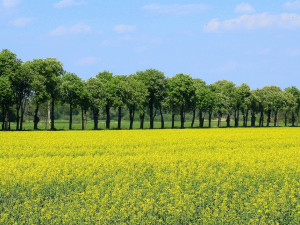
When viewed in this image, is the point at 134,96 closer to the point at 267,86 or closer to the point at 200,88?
the point at 200,88

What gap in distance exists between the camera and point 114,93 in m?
86.1

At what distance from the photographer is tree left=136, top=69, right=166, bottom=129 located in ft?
319

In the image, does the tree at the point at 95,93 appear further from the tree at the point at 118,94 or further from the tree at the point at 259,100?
the tree at the point at 259,100

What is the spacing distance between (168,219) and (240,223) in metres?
2.07

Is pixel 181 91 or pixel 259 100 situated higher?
pixel 181 91

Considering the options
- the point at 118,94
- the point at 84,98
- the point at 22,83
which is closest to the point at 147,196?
the point at 22,83

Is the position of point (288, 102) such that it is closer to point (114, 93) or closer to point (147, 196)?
point (114, 93)

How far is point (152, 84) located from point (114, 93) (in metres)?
15.3

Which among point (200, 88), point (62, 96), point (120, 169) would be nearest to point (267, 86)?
point (200, 88)

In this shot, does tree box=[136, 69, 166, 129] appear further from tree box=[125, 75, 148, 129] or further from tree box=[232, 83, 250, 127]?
tree box=[232, 83, 250, 127]

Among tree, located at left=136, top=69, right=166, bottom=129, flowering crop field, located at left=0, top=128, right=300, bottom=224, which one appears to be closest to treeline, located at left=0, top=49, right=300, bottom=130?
tree, located at left=136, top=69, right=166, bottom=129

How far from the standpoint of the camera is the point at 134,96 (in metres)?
88.4

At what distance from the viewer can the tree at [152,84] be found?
97188mm

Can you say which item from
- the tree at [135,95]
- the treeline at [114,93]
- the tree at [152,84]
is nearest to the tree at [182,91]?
the treeline at [114,93]
